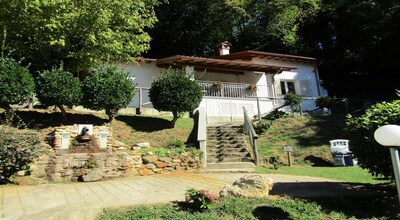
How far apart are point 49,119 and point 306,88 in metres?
17.5

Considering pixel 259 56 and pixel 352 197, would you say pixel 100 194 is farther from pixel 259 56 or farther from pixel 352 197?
pixel 259 56

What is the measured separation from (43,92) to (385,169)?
10.7 metres

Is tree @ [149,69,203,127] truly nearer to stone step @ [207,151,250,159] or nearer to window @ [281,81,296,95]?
stone step @ [207,151,250,159]

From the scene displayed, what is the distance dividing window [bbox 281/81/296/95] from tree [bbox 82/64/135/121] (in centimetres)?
1317

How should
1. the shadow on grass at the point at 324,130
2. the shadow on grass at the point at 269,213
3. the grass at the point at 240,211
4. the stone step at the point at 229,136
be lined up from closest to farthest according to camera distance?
the grass at the point at 240,211 → the shadow on grass at the point at 269,213 → the stone step at the point at 229,136 → the shadow on grass at the point at 324,130

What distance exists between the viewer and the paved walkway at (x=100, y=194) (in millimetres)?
4928

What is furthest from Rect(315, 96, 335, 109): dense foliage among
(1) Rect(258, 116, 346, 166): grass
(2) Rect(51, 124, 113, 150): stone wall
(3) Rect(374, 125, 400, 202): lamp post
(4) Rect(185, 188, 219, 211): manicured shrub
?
(4) Rect(185, 188, 219, 211): manicured shrub

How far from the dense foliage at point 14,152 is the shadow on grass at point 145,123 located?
539 centimetres

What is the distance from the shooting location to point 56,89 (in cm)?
1117

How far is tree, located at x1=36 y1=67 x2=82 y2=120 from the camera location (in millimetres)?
11125

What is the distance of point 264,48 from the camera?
96.6 feet

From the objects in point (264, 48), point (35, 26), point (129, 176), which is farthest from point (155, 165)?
point (264, 48)

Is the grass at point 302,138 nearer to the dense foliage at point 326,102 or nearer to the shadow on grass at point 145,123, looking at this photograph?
the dense foliage at point 326,102

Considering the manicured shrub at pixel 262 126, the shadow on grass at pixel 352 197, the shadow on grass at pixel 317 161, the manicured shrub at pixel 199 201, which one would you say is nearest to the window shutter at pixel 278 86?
the manicured shrub at pixel 262 126
